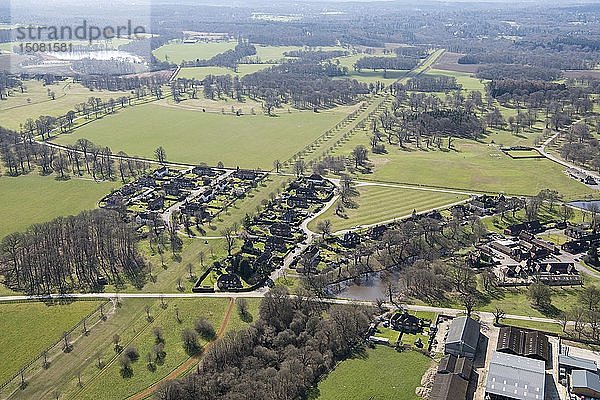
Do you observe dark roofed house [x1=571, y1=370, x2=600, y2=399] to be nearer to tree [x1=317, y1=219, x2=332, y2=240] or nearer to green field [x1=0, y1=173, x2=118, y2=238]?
tree [x1=317, y1=219, x2=332, y2=240]

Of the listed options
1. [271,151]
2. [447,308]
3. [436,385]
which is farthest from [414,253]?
[271,151]

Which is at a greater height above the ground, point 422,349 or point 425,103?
point 425,103

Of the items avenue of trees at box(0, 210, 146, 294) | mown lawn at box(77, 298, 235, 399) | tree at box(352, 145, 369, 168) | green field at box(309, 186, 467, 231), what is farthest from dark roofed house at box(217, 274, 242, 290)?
tree at box(352, 145, 369, 168)

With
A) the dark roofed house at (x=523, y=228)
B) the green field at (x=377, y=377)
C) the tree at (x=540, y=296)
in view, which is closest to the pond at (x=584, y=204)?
the dark roofed house at (x=523, y=228)

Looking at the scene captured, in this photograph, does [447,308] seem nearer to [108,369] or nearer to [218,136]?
[108,369]

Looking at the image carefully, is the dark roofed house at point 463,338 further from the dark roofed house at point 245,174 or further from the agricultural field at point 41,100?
the agricultural field at point 41,100

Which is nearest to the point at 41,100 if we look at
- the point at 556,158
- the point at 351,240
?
the point at 351,240

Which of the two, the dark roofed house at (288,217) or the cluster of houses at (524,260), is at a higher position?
the cluster of houses at (524,260)
